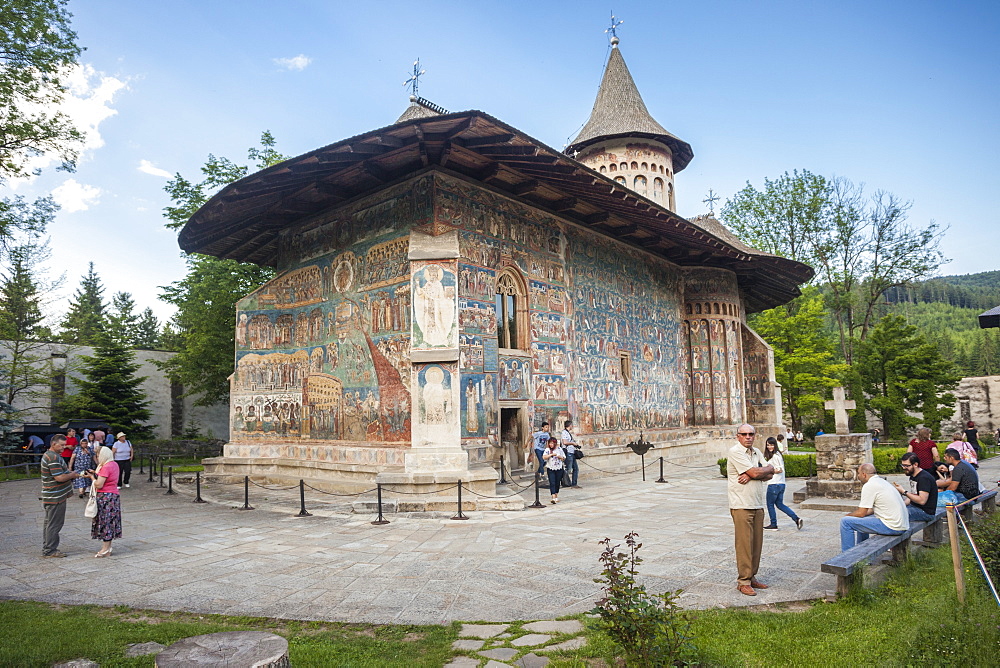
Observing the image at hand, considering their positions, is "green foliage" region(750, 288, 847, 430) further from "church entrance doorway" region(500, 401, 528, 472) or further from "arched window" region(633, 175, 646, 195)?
"church entrance doorway" region(500, 401, 528, 472)

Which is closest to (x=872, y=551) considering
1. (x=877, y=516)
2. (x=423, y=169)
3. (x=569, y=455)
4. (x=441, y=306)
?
(x=877, y=516)

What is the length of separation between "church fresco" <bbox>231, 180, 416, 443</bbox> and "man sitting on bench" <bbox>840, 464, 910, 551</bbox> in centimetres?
781

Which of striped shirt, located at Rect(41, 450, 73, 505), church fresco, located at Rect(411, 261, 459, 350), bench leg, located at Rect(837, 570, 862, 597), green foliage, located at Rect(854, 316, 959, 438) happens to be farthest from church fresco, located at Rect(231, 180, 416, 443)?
green foliage, located at Rect(854, 316, 959, 438)

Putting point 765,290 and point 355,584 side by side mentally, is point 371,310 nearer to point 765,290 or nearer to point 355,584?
point 355,584

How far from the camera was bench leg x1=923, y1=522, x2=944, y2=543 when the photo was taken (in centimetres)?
650

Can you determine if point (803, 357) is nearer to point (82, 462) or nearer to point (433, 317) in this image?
point (433, 317)

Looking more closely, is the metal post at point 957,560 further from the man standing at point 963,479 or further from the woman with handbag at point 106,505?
the woman with handbag at point 106,505

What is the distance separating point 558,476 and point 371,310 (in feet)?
17.2

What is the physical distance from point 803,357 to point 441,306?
73.8 feet

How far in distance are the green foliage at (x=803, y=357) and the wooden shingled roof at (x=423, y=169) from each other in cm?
1175

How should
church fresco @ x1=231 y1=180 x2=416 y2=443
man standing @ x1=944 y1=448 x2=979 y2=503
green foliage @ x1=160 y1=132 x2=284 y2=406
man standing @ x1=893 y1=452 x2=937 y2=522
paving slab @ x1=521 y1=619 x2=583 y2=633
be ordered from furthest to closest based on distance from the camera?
1. green foliage @ x1=160 y1=132 x2=284 y2=406
2. church fresco @ x1=231 y1=180 x2=416 y2=443
3. man standing @ x1=944 y1=448 x2=979 y2=503
4. man standing @ x1=893 y1=452 x2=937 y2=522
5. paving slab @ x1=521 y1=619 x2=583 y2=633

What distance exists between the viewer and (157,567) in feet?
21.9

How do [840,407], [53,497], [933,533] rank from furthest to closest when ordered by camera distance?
[840,407] < [53,497] < [933,533]

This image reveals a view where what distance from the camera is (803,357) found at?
2770cm
